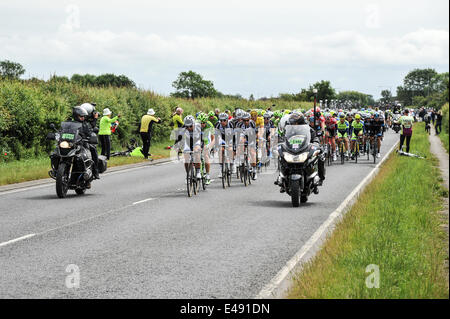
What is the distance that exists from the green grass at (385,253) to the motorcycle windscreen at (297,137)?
155 centimetres

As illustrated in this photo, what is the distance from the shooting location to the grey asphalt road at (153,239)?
22.8 ft

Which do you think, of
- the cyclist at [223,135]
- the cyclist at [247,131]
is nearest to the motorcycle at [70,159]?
the cyclist at [223,135]

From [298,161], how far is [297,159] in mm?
43

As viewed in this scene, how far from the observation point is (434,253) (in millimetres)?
7980

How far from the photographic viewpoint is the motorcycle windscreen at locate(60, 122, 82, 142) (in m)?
15.3

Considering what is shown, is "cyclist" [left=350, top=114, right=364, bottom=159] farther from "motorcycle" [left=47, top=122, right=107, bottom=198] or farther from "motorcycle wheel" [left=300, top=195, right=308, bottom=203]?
"motorcycle" [left=47, top=122, right=107, bottom=198]

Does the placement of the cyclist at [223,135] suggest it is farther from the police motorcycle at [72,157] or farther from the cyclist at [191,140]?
the police motorcycle at [72,157]

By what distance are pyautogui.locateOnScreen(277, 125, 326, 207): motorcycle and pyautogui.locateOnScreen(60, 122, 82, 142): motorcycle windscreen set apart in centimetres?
469

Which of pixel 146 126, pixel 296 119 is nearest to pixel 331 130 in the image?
pixel 146 126

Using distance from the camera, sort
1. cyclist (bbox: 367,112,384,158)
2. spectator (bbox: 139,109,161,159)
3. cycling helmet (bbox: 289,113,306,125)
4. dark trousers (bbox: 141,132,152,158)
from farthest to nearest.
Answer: dark trousers (bbox: 141,132,152,158), spectator (bbox: 139,109,161,159), cyclist (bbox: 367,112,384,158), cycling helmet (bbox: 289,113,306,125)

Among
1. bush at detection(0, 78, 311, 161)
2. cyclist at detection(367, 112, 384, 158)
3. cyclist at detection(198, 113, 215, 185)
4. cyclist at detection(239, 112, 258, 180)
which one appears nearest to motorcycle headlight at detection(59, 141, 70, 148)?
cyclist at detection(198, 113, 215, 185)
